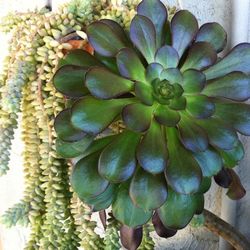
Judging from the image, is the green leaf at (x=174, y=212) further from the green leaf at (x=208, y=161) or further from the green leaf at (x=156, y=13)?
the green leaf at (x=156, y=13)

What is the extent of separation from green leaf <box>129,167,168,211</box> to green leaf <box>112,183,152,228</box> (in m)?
0.02

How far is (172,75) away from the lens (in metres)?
0.44

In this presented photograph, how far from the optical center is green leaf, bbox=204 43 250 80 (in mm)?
482

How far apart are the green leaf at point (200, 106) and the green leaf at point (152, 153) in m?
0.04

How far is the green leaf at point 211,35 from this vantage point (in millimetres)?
495

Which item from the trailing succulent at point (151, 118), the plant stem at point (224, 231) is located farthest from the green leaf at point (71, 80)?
the plant stem at point (224, 231)

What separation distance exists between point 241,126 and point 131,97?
4.2 inches

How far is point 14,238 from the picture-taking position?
34.3 inches

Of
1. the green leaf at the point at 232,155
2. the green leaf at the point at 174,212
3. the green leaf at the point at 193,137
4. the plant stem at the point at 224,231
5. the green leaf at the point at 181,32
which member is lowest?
the plant stem at the point at 224,231

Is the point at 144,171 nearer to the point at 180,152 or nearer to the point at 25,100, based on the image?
the point at 180,152

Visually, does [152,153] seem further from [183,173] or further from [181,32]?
[181,32]

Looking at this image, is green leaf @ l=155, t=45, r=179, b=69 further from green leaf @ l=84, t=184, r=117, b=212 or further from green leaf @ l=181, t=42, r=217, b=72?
green leaf @ l=84, t=184, r=117, b=212

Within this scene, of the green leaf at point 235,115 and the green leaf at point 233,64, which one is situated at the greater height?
the green leaf at point 233,64

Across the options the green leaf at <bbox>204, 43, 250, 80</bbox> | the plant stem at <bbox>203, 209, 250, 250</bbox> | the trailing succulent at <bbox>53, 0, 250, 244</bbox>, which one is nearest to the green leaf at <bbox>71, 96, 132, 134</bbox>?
the trailing succulent at <bbox>53, 0, 250, 244</bbox>
